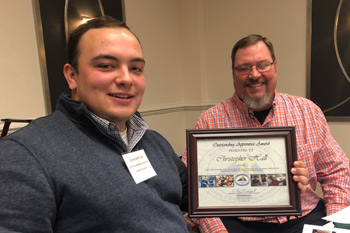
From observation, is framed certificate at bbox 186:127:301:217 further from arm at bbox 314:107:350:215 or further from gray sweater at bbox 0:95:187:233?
arm at bbox 314:107:350:215

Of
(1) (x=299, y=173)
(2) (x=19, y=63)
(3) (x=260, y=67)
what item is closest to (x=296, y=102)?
(3) (x=260, y=67)

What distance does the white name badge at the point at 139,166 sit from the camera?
966 millimetres

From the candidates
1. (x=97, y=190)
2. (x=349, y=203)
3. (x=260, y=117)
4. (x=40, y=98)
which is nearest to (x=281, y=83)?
(x=260, y=117)

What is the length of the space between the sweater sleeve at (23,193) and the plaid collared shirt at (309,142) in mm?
905

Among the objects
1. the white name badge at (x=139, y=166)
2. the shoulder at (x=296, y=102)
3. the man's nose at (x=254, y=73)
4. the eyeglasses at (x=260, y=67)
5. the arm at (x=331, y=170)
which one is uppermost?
the eyeglasses at (x=260, y=67)

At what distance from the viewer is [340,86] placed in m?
2.80

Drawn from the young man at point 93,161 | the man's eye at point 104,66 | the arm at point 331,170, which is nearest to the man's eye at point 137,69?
the young man at point 93,161

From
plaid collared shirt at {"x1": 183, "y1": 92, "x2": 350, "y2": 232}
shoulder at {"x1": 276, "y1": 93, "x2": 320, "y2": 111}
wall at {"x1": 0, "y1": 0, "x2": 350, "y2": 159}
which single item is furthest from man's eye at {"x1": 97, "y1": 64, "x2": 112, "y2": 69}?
wall at {"x1": 0, "y1": 0, "x2": 350, "y2": 159}

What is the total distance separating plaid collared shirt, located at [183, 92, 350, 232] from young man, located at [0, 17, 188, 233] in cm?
58

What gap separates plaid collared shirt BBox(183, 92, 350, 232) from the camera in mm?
1468

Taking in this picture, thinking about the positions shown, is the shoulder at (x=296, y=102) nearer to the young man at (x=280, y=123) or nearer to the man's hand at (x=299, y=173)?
the young man at (x=280, y=123)

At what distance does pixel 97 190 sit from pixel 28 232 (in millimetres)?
214

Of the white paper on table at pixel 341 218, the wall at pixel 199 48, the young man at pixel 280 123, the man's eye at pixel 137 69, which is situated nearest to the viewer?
the white paper on table at pixel 341 218

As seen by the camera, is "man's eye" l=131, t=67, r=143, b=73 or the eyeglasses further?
the eyeglasses
